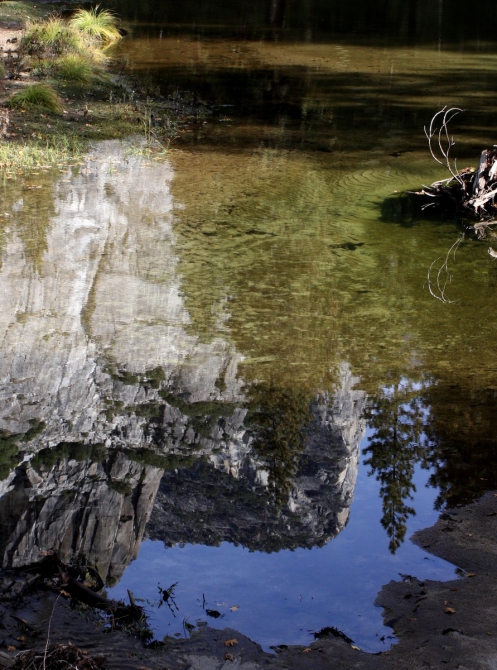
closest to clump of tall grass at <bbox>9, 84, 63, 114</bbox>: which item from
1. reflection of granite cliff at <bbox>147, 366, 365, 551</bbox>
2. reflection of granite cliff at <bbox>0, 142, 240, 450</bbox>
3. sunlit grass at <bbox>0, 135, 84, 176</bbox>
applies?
sunlit grass at <bbox>0, 135, 84, 176</bbox>

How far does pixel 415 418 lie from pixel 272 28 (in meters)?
18.6

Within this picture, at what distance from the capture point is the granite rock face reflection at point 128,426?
446 centimetres

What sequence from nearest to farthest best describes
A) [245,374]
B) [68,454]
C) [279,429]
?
[68,454] → [279,429] → [245,374]

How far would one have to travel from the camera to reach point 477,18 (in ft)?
76.7

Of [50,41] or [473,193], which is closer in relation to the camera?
[473,193]

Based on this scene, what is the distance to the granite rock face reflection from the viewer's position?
4465mm

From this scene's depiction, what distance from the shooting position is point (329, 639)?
12.1 feet

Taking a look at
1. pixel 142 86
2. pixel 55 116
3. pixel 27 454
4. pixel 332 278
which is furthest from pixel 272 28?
pixel 27 454

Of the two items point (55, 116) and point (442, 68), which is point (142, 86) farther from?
point (442, 68)

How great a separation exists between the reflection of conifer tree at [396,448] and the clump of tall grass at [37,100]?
8.48 meters

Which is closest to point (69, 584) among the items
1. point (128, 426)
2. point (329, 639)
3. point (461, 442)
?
point (329, 639)

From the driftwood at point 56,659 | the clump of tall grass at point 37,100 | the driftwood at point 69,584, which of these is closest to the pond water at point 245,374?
the driftwood at point 69,584

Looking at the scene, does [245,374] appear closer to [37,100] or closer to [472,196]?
[472,196]

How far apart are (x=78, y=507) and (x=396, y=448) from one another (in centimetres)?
195
